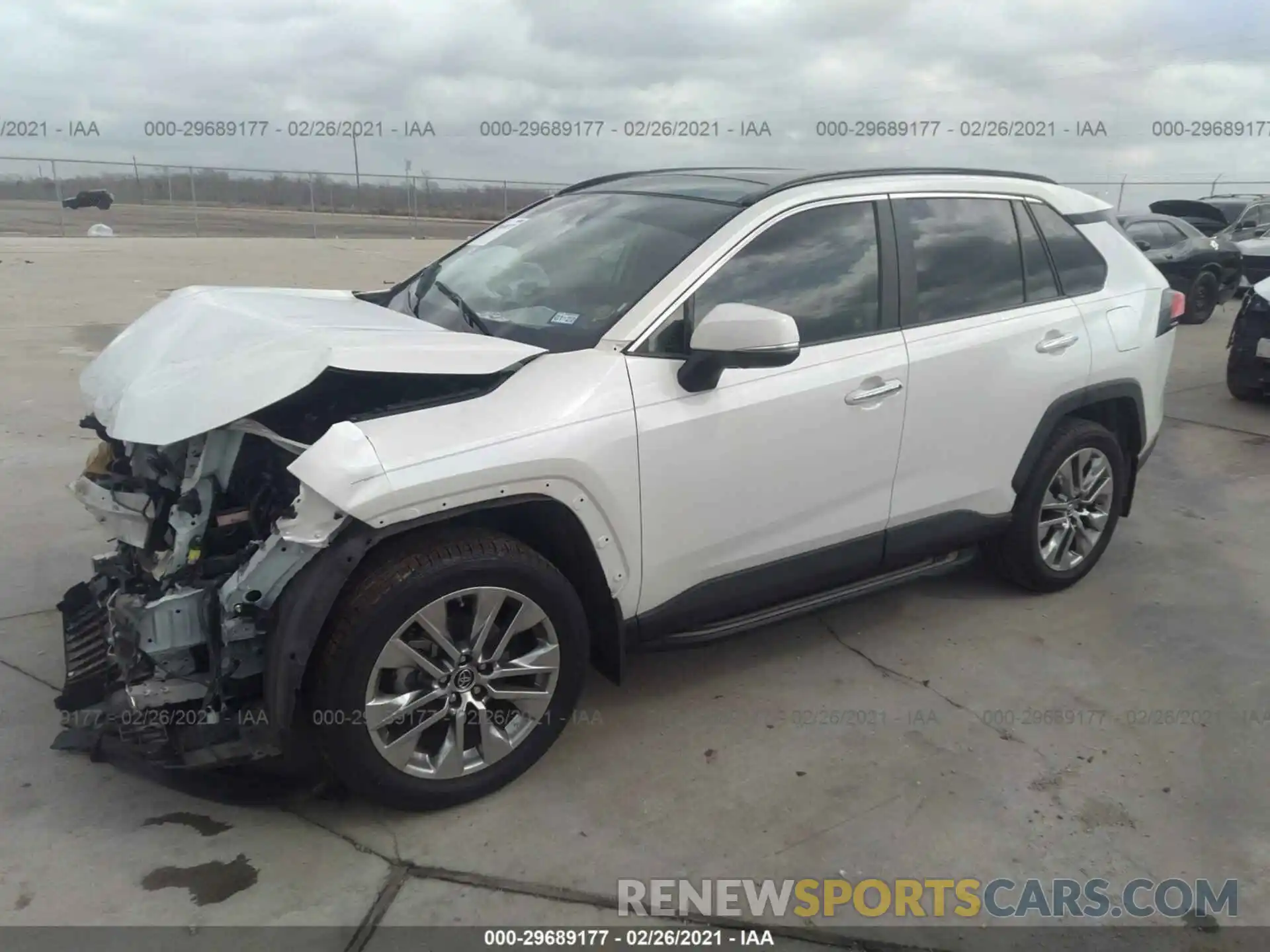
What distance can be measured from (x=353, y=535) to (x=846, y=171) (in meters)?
2.36

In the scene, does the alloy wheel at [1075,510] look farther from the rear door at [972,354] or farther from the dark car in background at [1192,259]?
the dark car in background at [1192,259]

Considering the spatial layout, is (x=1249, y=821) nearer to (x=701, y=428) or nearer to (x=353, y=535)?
(x=701, y=428)

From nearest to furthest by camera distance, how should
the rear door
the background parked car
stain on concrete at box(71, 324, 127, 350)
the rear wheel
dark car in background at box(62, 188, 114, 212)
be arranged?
the rear door < the rear wheel < stain on concrete at box(71, 324, 127, 350) < the background parked car < dark car in background at box(62, 188, 114, 212)

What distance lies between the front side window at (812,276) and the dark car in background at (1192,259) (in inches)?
445

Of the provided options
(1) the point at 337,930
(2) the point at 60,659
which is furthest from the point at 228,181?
(1) the point at 337,930

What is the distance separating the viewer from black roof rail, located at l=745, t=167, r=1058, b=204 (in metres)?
3.56

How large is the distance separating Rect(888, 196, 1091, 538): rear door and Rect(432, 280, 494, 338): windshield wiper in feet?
5.01

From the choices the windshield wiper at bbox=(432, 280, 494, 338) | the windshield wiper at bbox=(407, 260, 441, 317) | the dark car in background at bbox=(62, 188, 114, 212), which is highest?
the dark car in background at bbox=(62, 188, 114, 212)

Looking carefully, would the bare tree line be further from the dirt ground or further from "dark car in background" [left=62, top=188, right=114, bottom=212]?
the dirt ground

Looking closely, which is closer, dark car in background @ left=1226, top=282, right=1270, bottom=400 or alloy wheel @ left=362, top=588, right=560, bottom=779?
alloy wheel @ left=362, top=588, right=560, bottom=779

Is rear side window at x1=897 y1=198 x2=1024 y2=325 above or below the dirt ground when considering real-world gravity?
above

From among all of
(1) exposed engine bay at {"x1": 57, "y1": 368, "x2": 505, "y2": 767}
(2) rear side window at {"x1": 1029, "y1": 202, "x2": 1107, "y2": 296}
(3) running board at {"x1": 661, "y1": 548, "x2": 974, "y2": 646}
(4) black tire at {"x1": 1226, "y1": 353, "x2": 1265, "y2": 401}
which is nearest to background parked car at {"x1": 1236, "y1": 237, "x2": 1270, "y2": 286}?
(4) black tire at {"x1": 1226, "y1": 353, "x2": 1265, "y2": 401}

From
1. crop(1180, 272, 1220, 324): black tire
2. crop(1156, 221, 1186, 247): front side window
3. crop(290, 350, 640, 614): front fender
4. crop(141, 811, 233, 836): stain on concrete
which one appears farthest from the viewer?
crop(1156, 221, 1186, 247): front side window

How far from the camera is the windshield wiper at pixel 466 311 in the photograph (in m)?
3.40
